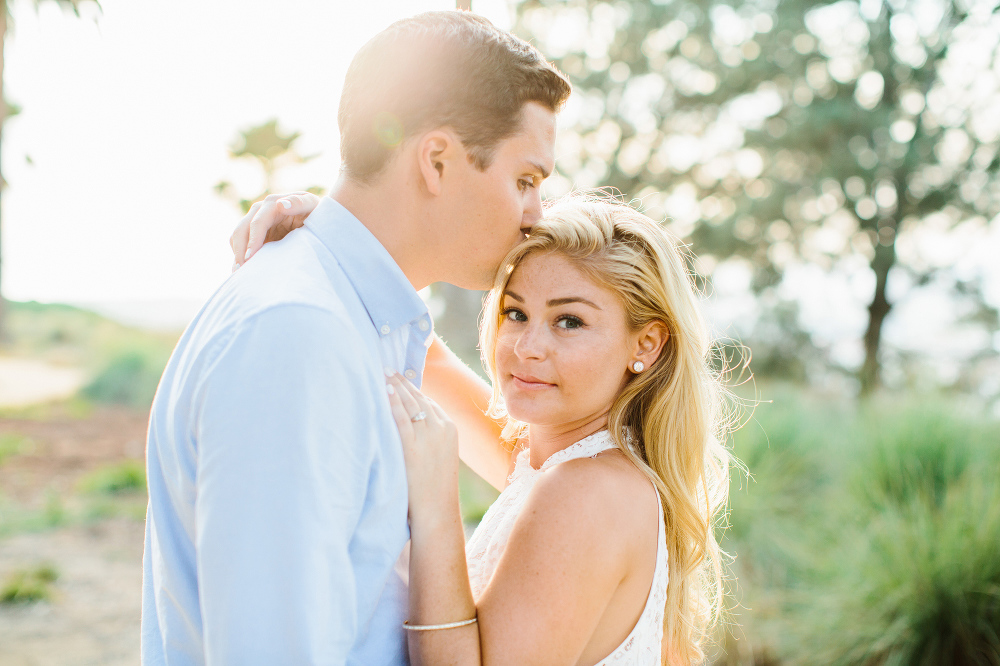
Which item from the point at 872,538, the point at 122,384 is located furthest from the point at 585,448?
the point at 122,384

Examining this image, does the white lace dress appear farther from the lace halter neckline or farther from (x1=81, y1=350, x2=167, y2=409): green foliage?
(x1=81, y1=350, x2=167, y2=409): green foliage

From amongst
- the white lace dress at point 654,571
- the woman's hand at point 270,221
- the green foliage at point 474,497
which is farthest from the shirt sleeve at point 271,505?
the green foliage at point 474,497

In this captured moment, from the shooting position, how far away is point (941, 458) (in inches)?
226

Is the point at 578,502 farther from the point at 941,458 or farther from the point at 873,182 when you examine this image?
the point at 873,182

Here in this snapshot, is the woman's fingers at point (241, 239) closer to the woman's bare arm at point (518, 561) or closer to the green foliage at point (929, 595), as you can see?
the woman's bare arm at point (518, 561)

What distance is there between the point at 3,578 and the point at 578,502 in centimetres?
682

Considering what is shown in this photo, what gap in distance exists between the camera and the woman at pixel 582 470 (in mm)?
1650

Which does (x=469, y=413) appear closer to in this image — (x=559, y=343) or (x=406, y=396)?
(x=559, y=343)

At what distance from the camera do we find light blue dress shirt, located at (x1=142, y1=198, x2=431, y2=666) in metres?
1.20

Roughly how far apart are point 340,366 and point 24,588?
639cm

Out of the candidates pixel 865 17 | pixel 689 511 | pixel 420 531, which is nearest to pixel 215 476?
pixel 420 531

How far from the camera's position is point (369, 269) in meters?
1.70

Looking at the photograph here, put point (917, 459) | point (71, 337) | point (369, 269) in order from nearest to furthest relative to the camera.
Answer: point (369, 269), point (917, 459), point (71, 337)

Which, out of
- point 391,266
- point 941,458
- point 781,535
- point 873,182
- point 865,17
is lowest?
point 781,535
